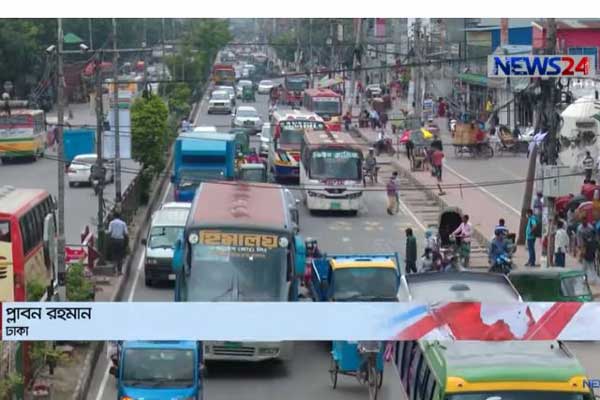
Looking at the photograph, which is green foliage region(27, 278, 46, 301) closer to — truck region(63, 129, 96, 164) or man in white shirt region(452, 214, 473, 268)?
man in white shirt region(452, 214, 473, 268)

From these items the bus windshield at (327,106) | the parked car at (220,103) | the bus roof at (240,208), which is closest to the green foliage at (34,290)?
the bus roof at (240,208)

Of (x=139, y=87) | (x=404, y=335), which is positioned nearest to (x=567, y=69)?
(x=404, y=335)

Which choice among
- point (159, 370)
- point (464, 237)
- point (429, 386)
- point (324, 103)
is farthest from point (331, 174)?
point (324, 103)

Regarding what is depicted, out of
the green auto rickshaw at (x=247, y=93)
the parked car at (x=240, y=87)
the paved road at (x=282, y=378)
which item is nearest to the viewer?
the paved road at (x=282, y=378)

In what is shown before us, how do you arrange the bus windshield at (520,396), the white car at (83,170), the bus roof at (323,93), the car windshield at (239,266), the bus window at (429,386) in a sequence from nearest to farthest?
the bus windshield at (520,396) → the bus window at (429,386) → the car windshield at (239,266) → the white car at (83,170) → the bus roof at (323,93)

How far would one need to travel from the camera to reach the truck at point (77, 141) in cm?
2417

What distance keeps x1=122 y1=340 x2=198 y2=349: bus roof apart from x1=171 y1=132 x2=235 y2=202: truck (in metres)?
11.2

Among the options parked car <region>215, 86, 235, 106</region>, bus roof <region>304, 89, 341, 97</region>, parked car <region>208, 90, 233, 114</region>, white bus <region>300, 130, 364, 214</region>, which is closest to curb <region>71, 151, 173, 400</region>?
white bus <region>300, 130, 364, 214</region>

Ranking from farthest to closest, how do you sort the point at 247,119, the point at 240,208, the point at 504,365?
the point at 247,119 < the point at 240,208 < the point at 504,365

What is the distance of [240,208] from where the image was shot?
14984 mm

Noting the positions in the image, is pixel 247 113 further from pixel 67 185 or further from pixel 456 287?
pixel 456 287

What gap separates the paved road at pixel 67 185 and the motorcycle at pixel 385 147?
16.1ft

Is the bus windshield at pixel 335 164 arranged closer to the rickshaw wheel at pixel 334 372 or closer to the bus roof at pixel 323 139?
the bus roof at pixel 323 139

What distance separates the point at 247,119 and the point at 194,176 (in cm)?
1173
